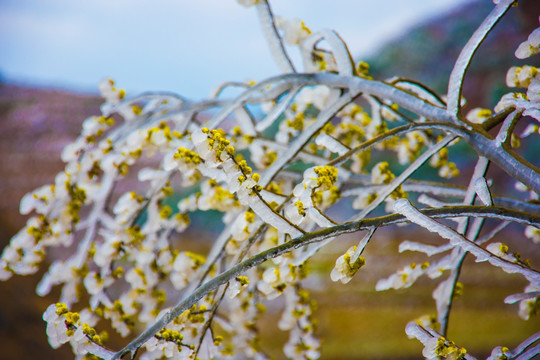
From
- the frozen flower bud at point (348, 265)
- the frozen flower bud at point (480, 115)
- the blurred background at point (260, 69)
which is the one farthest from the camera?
the blurred background at point (260, 69)

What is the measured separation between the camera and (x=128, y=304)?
479 millimetres

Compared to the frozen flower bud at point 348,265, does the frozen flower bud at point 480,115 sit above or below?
above

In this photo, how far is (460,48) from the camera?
125 centimetres

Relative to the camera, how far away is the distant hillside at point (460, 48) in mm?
1170

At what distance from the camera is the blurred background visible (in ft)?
3.82

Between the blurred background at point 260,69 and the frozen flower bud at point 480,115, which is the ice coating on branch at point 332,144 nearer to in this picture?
the frozen flower bud at point 480,115

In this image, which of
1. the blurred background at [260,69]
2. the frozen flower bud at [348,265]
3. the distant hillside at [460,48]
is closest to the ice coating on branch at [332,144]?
the frozen flower bud at [348,265]

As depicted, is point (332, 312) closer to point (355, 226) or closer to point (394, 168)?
point (394, 168)

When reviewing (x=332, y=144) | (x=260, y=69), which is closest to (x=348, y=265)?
(x=332, y=144)

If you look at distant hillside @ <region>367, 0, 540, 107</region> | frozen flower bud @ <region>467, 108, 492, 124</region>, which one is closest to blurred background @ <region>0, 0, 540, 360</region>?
distant hillside @ <region>367, 0, 540, 107</region>

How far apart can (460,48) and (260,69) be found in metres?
0.64

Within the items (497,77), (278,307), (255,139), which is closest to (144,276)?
(255,139)

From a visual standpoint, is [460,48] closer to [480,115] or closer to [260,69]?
[260,69]

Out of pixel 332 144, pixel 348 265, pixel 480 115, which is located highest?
pixel 480 115
